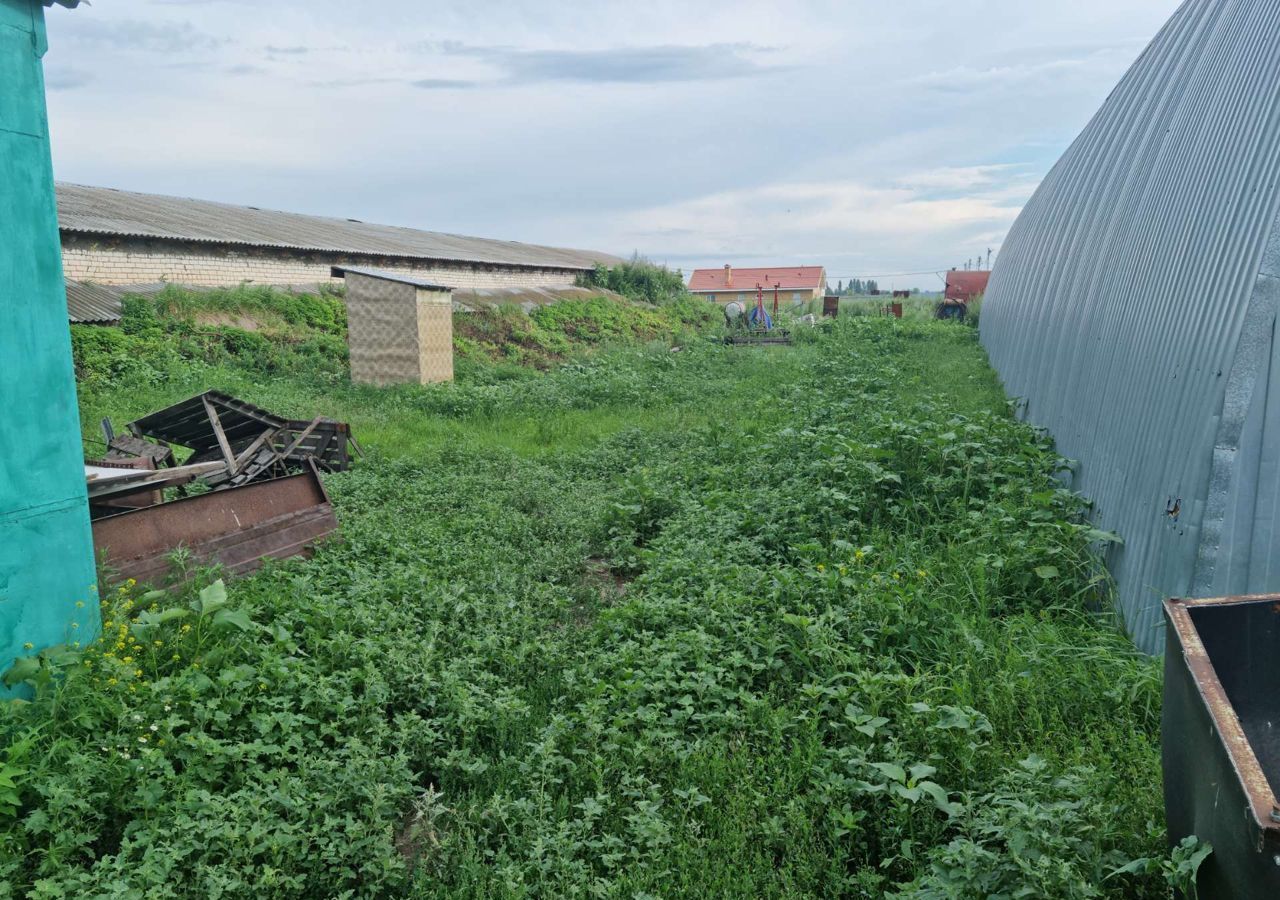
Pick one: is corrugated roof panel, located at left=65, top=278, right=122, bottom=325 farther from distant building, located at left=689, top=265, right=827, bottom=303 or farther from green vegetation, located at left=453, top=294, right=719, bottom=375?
distant building, located at left=689, top=265, right=827, bottom=303

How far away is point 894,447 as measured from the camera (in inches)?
317

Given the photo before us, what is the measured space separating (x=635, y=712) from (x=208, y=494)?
372cm

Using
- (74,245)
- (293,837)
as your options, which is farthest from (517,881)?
(74,245)

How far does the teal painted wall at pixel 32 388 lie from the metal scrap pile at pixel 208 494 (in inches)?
39.5

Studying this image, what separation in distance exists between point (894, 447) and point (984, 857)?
554cm

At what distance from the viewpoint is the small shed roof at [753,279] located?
214 feet

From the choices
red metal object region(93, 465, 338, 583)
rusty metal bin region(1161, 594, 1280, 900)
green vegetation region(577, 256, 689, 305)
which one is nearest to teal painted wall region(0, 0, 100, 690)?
red metal object region(93, 465, 338, 583)

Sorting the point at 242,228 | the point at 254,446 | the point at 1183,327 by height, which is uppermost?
the point at 242,228

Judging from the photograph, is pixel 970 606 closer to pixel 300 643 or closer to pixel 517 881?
pixel 517 881

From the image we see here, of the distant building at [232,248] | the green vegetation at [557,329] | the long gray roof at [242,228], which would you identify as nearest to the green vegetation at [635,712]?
the green vegetation at [557,329]

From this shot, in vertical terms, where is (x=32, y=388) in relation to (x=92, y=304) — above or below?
above

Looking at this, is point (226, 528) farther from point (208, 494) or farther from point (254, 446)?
point (254, 446)

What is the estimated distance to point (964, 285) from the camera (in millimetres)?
38219

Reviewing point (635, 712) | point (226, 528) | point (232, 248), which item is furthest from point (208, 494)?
point (232, 248)
